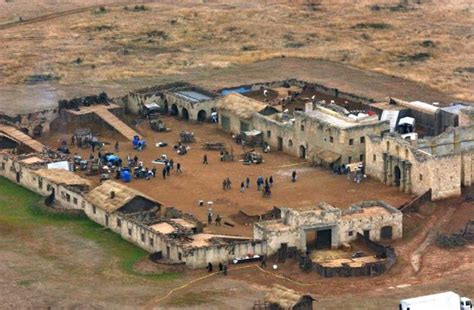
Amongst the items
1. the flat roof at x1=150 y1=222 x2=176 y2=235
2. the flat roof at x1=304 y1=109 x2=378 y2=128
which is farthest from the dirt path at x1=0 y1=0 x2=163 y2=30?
the flat roof at x1=150 y1=222 x2=176 y2=235

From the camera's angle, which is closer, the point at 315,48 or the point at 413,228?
the point at 413,228

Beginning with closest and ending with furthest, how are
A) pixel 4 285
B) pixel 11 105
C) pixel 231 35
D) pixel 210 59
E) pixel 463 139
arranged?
1. pixel 4 285
2. pixel 463 139
3. pixel 11 105
4. pixel 210 59
5. pixel 231 35

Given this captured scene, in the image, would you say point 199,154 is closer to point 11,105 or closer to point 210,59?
point 11,105

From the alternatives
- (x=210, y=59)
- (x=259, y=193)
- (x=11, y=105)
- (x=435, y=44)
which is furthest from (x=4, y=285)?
(x=435, y=44)

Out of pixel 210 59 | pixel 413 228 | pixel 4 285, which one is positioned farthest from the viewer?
pixel 210 59

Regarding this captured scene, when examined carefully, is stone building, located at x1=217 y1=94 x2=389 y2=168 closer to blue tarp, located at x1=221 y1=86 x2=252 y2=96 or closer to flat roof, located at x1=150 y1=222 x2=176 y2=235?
blue tarp, located at x1=221 y1=86 x2=252 y2=96

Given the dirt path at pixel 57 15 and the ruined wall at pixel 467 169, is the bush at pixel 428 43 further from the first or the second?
the ruined wall at pixel 467 169
